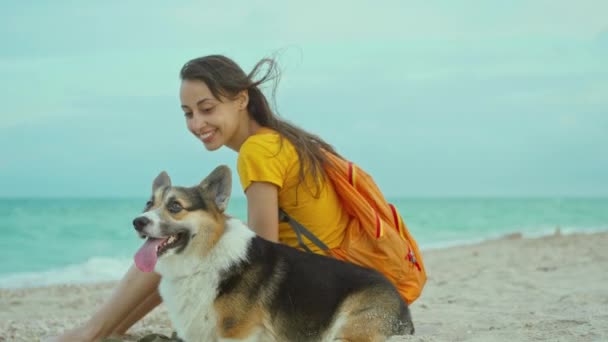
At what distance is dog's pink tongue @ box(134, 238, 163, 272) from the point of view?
3795 millimetres

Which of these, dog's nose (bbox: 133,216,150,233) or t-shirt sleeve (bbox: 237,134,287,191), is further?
t-shirt sleeve (bbox: 237,134,287,191)

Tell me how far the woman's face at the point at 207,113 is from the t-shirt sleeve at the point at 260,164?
1.23 ft

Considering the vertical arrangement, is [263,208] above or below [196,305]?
above

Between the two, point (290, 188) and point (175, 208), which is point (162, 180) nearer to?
point (175, 208)

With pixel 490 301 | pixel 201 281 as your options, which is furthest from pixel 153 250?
pixel 490 301

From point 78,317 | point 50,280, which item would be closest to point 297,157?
point 78,317

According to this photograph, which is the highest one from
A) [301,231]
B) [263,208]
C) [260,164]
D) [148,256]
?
[260,164]

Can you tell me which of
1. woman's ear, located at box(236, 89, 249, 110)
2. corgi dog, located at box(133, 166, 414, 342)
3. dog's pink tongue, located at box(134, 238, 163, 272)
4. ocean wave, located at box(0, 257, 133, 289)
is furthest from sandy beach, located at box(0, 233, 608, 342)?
ocean wave, located at box(0, 257, 133, 289)

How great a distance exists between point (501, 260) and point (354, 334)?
908cm

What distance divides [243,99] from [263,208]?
0.87 meters

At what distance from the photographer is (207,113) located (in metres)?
4.64

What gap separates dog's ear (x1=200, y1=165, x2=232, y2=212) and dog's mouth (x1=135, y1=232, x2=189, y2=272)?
0.31m

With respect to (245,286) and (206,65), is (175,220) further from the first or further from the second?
(206,65)

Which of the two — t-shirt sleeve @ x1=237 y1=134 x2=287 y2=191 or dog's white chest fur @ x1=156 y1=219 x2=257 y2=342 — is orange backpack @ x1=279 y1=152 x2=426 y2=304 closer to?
t-shirt sleeve @ x1=237 y1=134 x2=287 y2=191
